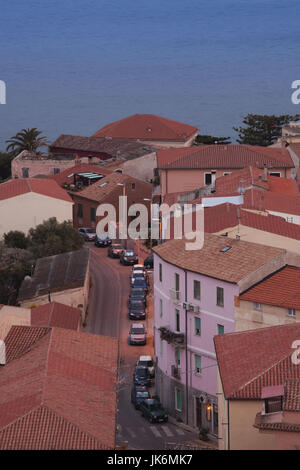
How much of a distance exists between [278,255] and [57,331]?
9461 mm

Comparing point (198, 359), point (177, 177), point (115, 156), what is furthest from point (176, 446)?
point (115, 156)

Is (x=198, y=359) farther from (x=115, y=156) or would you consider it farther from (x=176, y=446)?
(x=115, y=156)

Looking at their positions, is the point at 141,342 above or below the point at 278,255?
below

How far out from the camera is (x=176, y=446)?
115ft

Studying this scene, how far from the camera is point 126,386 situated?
45719 millimetres

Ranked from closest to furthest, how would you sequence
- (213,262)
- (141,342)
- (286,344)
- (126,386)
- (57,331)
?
(286,344)
(57,331)
(213,262)
(126,386)
(141,342)

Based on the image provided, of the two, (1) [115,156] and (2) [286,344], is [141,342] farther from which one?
(1) [115,156]

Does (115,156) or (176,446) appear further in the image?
Result: (115,156)

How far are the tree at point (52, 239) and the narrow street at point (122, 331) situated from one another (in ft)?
6.55

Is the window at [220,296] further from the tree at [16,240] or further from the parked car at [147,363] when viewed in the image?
the tree at [16,240]

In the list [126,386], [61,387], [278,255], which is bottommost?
[126,386]

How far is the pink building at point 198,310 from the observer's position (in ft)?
134

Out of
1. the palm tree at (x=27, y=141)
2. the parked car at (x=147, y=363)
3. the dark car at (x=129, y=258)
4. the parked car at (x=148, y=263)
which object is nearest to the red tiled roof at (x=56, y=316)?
the parked car at (x=147, y=363)
